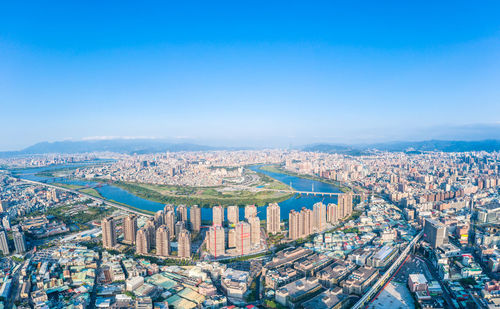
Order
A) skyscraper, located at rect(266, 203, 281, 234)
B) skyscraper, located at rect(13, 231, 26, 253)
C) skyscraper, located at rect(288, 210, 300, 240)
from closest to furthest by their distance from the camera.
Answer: skyscraper, located at rect(13, 231, 26, 253), skyscraper, located at rect(288, 210, 300, 240), skyscraper, located at rect(266, 203, 281, 234)

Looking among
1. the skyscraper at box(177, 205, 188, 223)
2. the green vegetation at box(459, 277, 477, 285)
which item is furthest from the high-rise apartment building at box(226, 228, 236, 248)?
the green vegetation at box(459, 277, 477, 285)

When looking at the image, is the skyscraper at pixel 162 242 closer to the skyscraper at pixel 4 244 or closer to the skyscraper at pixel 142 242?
the skyscraper at pixel 142 242

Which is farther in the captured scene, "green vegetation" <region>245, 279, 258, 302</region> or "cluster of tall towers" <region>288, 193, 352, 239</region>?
"cluster of tall towers" <region>288, 193, 352, 239</region>

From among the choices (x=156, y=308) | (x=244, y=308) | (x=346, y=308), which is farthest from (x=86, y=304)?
(x=346, y=308)

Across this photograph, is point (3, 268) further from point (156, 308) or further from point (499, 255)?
point (499, 255)

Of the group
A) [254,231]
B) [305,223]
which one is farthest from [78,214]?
[305,223]

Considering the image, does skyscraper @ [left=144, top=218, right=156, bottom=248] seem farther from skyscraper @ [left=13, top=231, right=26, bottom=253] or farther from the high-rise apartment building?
skyscraper @ [left=13, top=231, right=26, bottom=253]

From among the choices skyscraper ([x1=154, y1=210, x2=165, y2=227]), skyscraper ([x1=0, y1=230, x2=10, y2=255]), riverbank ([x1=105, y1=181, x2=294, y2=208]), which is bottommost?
riverbank ([x1=105, y1=181, x2=294, y2=208])

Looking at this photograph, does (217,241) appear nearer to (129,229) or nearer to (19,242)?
(129,229)
